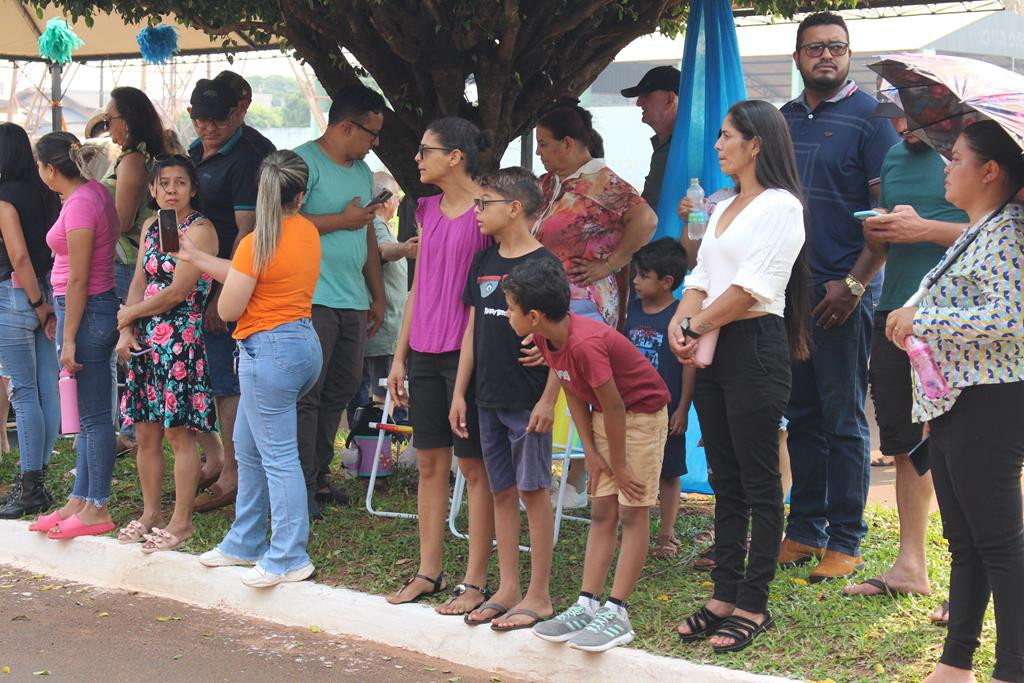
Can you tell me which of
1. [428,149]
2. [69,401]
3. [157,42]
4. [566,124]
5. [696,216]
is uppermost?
[157,42]

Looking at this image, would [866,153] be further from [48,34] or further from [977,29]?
[977,29]

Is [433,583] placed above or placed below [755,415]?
below

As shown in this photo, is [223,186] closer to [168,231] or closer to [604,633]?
[168,231]

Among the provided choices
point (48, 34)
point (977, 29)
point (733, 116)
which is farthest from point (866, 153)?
point (977, 29)

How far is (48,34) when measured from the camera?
1096 centimetres

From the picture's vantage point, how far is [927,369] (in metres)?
3.99

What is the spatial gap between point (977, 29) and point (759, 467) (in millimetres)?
16981

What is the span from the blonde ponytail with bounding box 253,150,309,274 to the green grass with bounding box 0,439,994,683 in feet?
5.22

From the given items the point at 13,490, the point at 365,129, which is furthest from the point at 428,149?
the point at 13,490

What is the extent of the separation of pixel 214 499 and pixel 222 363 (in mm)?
846

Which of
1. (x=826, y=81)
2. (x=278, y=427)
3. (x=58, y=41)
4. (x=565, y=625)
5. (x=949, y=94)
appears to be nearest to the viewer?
(x=949, y=94)

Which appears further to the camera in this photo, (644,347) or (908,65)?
(644,347)

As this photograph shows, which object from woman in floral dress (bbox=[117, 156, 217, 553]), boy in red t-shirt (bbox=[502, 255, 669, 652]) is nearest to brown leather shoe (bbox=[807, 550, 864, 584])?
boy in red t-shirt (bbox=[502, 255, 669, 652])

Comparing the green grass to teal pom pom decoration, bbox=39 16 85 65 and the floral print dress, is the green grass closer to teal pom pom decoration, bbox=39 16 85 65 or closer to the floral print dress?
the floral print dress
